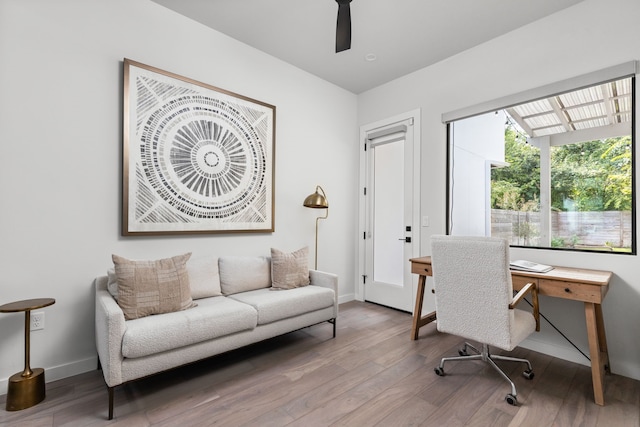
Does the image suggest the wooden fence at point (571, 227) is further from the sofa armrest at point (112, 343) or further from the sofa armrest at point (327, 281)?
the sofa armrest at point (112, 343)

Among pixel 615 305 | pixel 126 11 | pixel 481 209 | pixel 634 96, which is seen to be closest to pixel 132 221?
pixel 126 11

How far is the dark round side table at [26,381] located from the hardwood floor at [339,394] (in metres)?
0.05

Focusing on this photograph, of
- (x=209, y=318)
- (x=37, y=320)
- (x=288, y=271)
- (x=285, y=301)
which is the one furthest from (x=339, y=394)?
(x=37, y=320)

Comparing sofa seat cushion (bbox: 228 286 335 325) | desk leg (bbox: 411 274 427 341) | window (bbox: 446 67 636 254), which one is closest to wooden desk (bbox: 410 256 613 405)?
window (bbox: 446 67 636 254)

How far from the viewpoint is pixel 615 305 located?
232 cm

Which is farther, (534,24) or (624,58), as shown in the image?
(534,24)

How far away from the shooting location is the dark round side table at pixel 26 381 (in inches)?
71.1

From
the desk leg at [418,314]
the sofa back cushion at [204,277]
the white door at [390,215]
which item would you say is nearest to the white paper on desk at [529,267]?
the desk leg at [418,314]

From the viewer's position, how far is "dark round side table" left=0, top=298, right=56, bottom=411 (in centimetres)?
181

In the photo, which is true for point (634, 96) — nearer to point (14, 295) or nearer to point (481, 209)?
point (481, 209)

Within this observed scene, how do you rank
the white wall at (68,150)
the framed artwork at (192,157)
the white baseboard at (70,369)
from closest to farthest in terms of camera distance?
1. the white wall at (68,150)
2. the white baseboard at (70,369)
3. the framed artwork at (192,157)

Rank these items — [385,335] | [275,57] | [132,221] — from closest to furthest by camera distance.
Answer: [132,221] → [385,335] → [275,57]

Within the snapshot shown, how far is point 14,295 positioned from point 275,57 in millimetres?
3047

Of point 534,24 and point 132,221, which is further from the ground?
point 534,24
